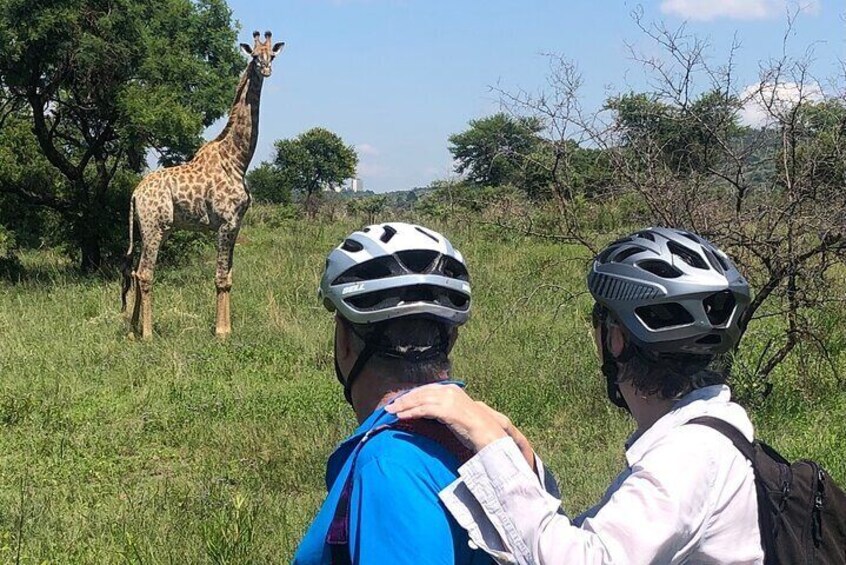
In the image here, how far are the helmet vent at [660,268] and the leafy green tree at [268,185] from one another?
46871 mm

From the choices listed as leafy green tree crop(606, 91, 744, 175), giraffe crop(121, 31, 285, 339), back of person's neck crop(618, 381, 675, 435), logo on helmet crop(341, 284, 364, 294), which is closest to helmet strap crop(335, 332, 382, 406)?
logo on helmet crop(341, 284, 364, 294)

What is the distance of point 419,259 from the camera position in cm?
199

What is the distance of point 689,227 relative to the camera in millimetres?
6504

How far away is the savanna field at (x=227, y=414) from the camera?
466 cm

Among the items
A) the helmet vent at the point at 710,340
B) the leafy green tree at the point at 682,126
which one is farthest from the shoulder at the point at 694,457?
the leafy green tree at the point at 682,126

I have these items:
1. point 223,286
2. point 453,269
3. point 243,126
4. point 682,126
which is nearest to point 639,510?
point 453,269

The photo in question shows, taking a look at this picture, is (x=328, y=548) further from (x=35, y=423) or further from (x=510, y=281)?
(x=510, y=281)

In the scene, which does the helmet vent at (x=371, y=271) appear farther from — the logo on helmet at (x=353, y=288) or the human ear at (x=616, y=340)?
the human ear at (x=616, y=340)

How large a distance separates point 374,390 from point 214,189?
943 cm

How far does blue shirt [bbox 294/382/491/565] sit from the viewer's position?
150 cm

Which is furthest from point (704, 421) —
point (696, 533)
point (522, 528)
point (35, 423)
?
point (35, 423)

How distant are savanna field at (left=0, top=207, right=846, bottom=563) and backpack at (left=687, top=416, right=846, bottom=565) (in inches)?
111

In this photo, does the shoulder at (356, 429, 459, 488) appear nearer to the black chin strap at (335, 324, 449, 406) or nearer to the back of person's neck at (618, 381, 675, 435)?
the black chin strap at (335, 324, 449, 406)

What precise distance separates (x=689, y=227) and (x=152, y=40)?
10296 mm
